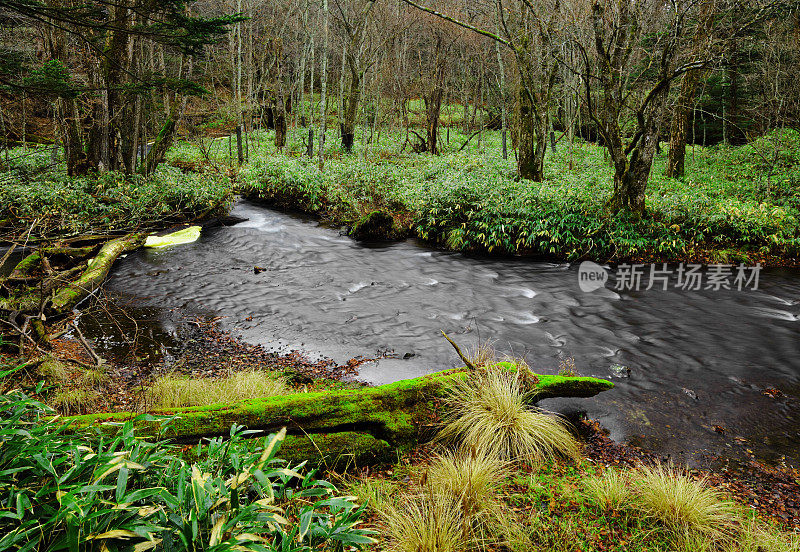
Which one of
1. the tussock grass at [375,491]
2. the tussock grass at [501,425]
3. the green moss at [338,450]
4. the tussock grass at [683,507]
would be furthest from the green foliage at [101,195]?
the tussock grass at [683,507]

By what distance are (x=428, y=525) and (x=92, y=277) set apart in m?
8.01

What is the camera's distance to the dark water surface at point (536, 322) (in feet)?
15.6

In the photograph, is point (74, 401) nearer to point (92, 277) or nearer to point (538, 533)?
point (538, 533)

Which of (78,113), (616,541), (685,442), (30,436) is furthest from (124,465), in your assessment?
(78,113)

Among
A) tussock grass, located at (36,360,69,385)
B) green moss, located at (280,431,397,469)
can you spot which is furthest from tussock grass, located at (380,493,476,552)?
tussock grass, located at (36,360,69,385)

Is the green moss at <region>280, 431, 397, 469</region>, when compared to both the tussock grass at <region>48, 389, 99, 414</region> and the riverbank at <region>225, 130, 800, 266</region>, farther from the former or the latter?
the riverbank at <region>225, 130, 800, 266</region>

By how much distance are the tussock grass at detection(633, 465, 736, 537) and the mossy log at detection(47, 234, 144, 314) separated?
572cm

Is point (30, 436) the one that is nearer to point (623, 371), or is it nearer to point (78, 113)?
point (623, 371)

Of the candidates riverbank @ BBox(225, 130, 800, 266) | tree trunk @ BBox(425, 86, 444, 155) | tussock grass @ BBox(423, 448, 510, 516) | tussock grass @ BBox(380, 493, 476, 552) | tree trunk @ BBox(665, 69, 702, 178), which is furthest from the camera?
tree trunk @ BBox(425, 86, 444, 155)

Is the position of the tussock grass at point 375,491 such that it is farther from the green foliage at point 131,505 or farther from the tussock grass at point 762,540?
the tussock grass at point 762,540

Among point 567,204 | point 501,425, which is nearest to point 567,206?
point 567,204

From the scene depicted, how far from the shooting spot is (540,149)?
1369 centimetres

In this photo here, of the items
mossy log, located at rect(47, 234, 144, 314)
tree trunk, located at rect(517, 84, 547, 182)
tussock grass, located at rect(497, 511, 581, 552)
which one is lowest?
tussock grass, located at rect(497, 511, 581, 552)

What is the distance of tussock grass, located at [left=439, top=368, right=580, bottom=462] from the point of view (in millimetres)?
3645
